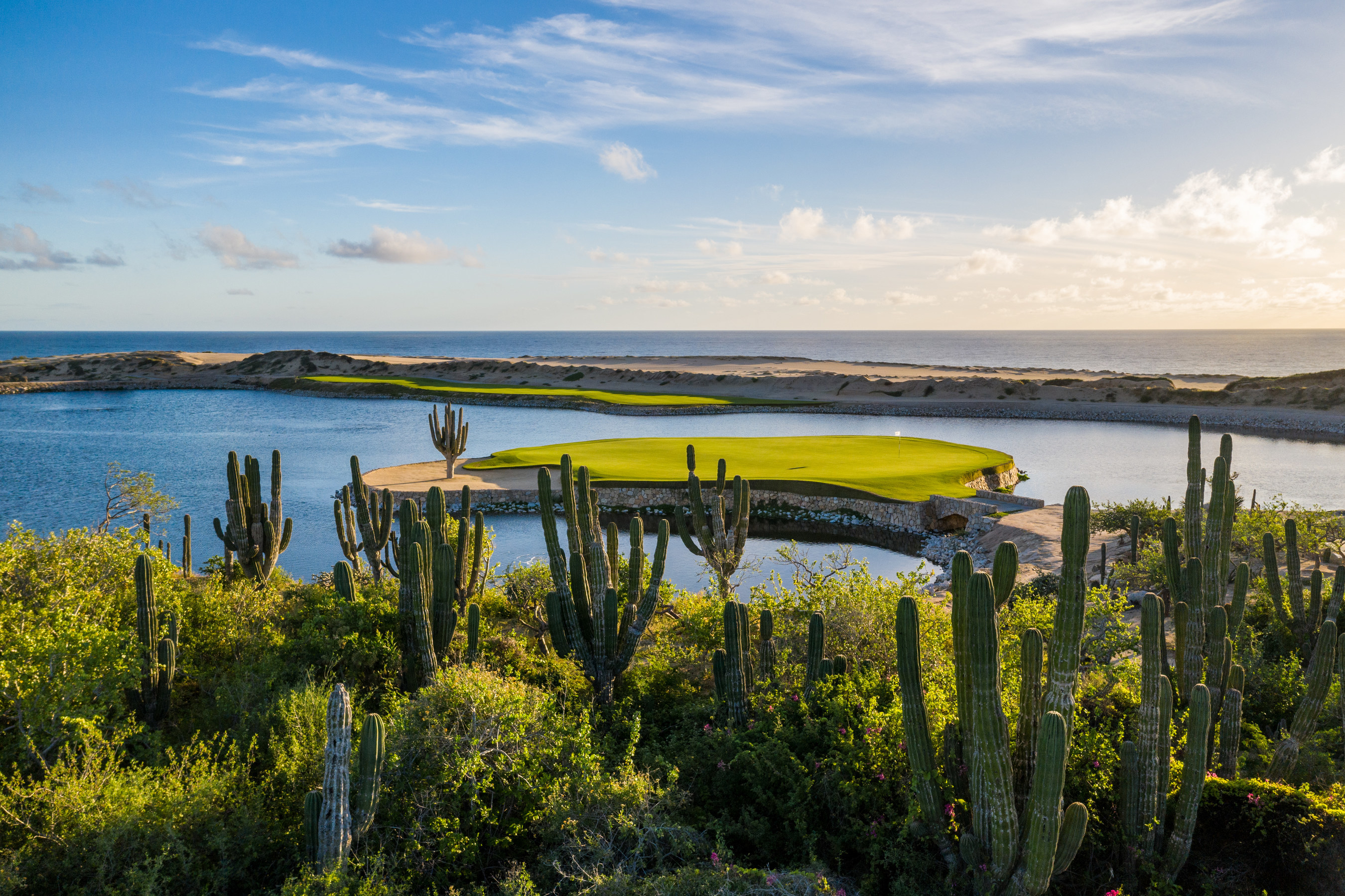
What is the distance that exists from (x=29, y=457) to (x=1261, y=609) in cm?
4975

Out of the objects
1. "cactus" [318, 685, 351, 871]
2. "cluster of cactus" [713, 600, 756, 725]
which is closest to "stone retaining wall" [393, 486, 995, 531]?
"cluster of cactus" [713, 600, 756, 725]

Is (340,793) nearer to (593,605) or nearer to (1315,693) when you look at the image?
(593,605)

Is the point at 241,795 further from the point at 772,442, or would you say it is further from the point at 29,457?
the point at 29,457

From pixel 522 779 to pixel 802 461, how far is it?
27101 mm

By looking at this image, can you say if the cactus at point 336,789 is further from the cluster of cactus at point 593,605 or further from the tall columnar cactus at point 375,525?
the tall columnar cactus at point 375,525

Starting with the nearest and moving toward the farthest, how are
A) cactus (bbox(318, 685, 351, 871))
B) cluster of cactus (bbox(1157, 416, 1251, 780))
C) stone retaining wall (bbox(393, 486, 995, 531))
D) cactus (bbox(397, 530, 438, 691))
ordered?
cactus (bbox(318, 685, 351, 871)) < cluster of cactus (bbox(1157, 416, 1251, 780)) < cactus (bbox(397, 530, 438, 691)) < stone retaining wall (bbox(393, 486, 995, 531))

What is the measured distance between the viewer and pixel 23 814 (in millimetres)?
6438

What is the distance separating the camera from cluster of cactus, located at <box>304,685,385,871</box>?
6266 mm

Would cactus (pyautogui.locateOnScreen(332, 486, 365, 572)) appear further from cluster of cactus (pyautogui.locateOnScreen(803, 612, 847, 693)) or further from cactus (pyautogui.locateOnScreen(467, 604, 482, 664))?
cluster of cactus (pyautogui.locateOnScreen(803, 612, 847, 693))

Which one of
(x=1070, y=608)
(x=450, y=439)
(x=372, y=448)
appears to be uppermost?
(x=1070, y=608)

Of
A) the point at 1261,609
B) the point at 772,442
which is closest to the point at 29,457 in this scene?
the point at 772,442

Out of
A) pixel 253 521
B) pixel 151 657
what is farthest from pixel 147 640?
pixel 253 521

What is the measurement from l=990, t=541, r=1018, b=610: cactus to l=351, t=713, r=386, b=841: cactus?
541cm

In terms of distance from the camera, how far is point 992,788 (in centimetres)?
613
